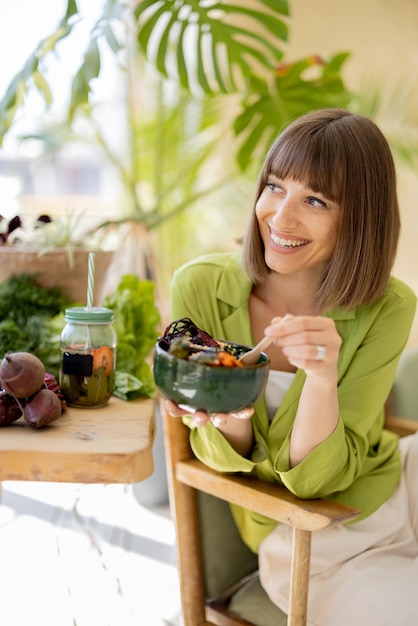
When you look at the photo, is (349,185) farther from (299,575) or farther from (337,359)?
(299,575)

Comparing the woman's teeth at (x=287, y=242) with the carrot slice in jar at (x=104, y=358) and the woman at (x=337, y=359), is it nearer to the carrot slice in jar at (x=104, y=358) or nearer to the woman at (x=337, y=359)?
the woman at (x=337, y=359)

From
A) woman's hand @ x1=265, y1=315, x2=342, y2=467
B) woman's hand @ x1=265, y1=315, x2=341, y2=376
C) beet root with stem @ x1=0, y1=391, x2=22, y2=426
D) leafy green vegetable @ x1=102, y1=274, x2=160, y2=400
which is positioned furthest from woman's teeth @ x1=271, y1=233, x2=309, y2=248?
beet root with stem @ x1=0, y1=391, x2=22, y2=426

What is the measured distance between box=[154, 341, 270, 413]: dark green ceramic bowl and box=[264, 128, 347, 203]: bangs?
43 centimetres

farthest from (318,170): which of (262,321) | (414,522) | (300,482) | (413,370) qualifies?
(413,370)

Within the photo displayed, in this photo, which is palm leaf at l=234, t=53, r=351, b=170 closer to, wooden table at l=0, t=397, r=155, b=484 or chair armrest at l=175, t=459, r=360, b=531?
chair armrest at l=175, t=459, r=360, b=531

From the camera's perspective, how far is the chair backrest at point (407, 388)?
6.53 ft

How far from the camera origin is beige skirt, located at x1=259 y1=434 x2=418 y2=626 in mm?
1221

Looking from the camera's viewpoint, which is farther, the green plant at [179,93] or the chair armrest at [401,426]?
the chair armrest at [401,426]

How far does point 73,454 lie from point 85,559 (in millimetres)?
1341

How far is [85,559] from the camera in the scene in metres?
2.14

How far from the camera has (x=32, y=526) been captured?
239 cm

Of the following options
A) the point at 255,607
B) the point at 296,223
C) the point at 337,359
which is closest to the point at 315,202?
the point at 296,223

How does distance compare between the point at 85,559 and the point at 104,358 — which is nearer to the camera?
the point at 104,358

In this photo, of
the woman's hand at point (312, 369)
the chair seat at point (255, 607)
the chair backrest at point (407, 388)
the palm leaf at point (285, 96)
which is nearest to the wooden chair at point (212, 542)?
the chair seat at point (255, 607)
